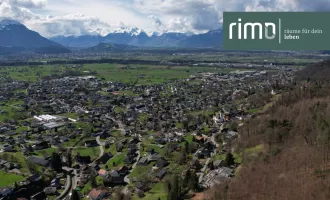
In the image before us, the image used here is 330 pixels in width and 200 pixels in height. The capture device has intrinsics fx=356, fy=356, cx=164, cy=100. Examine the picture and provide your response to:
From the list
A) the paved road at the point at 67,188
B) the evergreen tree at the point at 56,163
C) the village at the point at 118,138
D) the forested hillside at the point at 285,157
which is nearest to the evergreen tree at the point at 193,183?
the village at the point at 118,138

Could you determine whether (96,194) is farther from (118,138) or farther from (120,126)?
(120,126)

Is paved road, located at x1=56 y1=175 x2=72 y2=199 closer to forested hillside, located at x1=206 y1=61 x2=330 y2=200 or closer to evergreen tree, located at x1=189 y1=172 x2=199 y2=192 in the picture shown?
evergreen tree, located at x1=189 y1=172 x2=199 y2=192

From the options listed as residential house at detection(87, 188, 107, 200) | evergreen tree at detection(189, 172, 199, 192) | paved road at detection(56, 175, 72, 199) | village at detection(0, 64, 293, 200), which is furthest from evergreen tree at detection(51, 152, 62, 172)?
evergreen tree at detection(189, 172, 199, 192)

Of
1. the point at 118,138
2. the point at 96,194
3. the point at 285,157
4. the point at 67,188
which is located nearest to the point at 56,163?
the point at 67,188

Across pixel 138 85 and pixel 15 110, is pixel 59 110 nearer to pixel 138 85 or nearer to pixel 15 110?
pixel 15 110

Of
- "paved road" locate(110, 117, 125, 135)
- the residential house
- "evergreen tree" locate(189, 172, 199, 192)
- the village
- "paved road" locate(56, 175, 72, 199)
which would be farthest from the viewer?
"paved road" locate(110, 117, 125, 135)

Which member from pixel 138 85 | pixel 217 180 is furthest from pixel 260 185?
pixel 138 85
